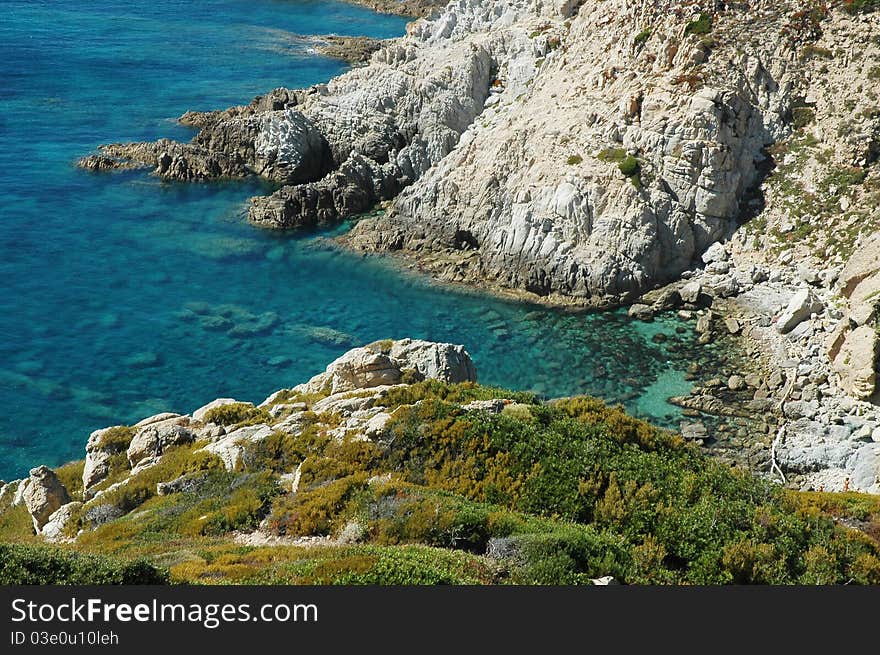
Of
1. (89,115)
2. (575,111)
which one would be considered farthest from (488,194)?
(89,115)

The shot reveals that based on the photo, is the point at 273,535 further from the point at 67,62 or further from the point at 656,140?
the point at 67,62

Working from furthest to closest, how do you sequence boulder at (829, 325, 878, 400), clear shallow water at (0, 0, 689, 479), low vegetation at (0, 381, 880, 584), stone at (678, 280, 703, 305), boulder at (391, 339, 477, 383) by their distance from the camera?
1. stone at (678, 280, 703, 305)
2. clear shallow water at (0, 0, 689, 479)
3. boulder at (829, 325, 878, 400)
4. boulder at (391, 339, 477, 383)
5. low vegetation at (0, 381, 880, 584)

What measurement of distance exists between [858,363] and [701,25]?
Result: 33354 mm

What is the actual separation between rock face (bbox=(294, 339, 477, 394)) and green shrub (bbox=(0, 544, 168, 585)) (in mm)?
15333

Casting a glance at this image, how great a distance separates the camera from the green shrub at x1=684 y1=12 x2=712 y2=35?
61069mm

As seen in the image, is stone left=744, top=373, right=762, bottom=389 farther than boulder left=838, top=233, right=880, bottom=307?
No

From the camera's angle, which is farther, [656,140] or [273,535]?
[656,140]

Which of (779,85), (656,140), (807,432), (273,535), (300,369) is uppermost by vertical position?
(779,85)

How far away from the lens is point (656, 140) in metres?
57.5

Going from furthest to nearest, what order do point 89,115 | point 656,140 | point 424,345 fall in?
1. point 89,115
2. point 656,140
3. point 424,345

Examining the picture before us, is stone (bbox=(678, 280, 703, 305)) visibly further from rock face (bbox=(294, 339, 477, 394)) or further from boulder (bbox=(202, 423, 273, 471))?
boulder (bbox=(202, 423, 273, 471))

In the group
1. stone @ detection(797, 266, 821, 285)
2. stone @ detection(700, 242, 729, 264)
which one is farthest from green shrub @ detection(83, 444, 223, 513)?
stone @ detection(700, 242, 729, 264)

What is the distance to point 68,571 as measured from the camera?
601 inches

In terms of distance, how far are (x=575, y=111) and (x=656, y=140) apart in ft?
25.5
